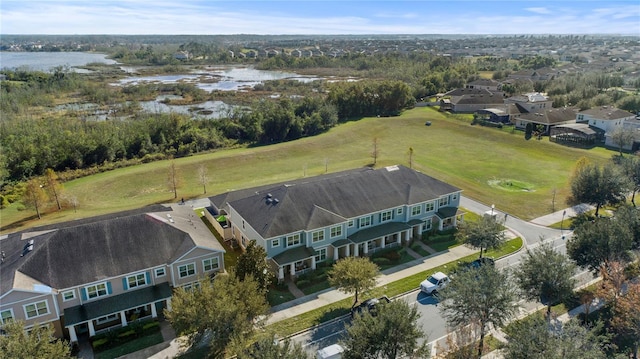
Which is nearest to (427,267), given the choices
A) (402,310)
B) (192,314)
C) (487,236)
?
(487,236)

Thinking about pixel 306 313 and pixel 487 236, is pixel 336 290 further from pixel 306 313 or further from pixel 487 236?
pixel 487 236

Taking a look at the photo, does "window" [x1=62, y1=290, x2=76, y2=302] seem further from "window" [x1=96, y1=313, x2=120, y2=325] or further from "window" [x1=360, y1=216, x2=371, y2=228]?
"window" [x1=360, y1=216, x2=371, y2=228]

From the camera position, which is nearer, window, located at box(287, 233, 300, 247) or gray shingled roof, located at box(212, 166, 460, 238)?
window, located at box(287, 233, 300, 247)

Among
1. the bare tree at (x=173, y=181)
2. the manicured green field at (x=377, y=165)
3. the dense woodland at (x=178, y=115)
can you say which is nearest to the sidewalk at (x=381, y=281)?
the manicured green field at (x=377, y=165)

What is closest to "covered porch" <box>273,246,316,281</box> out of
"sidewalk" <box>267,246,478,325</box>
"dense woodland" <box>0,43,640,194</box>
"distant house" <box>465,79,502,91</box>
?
"sidewalk" <box>267,246,478,325</box>

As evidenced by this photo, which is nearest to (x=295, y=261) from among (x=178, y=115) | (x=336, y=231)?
(x=336, y=231)

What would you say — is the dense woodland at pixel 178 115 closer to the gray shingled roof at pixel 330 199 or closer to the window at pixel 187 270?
the gray shingled roof at pixel 330 199

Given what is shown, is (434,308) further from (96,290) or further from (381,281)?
(96,290)

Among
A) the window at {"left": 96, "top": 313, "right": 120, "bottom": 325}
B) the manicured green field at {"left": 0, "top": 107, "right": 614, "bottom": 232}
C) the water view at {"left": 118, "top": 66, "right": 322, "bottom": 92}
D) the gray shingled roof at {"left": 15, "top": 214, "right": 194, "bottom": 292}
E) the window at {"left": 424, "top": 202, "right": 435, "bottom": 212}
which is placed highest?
the water view at {"left": 118, "top": 66, "right": 322, "bottom": 92}
